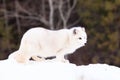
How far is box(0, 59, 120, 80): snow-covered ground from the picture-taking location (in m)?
1.55

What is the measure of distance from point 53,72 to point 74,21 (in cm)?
524

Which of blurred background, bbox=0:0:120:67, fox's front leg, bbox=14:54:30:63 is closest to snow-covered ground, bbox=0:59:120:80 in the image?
fox's front leg, bbox=14:54:30:63

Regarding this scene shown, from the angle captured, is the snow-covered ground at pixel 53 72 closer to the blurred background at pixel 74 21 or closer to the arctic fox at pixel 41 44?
the arctic fox at pixel 41 44

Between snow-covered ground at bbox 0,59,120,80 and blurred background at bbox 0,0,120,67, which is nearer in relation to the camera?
snow-covered ground at bbox 0,59,120,80

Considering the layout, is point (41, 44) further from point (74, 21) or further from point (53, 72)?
point (74, 21)

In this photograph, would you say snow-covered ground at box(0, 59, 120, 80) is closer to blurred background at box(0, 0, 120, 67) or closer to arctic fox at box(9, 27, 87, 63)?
arctic fox at box(9, 27, 87, 63)

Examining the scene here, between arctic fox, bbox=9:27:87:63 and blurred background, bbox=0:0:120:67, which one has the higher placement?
arctic fox, bbox=9:27:87:63

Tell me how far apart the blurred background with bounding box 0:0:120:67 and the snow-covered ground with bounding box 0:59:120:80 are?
4.46 metres

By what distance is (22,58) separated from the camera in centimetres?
167

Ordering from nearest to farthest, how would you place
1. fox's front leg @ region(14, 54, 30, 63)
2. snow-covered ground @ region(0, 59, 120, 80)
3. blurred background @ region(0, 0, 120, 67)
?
snow-covered ground @ region(0, 59, 120, 80) < fox's front leg @ region(14, 54, 30, 63) < blurred background @ region(0, 0, 120, 67)

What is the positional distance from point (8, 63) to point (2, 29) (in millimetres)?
4759

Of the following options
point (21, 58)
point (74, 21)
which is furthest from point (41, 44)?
point (74, 21)

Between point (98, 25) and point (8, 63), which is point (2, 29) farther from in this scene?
point (8, 63)

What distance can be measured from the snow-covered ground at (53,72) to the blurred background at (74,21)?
446 cm
